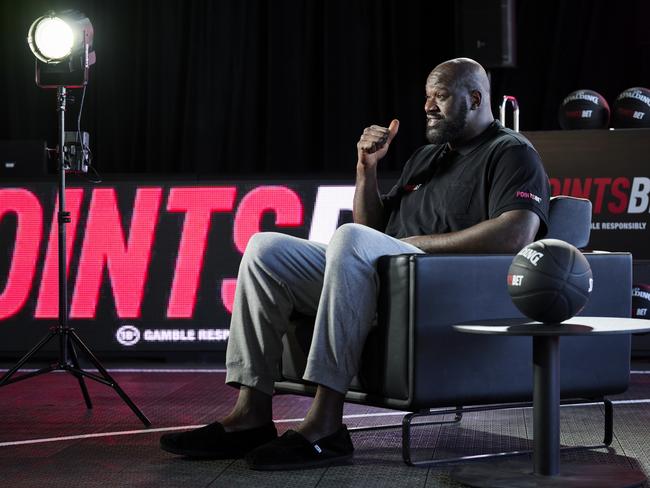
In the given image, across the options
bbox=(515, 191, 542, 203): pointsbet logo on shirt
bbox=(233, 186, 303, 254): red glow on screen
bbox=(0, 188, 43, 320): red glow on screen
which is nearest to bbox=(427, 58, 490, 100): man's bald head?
bbox=(515, 191, 542, 203): pointsbet logo on shirt

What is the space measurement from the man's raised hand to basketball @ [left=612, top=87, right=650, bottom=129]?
2.53 m

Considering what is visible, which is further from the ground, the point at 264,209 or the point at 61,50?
the point at 61,50

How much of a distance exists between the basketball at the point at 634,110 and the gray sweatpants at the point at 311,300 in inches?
112

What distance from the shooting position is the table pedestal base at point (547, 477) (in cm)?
228

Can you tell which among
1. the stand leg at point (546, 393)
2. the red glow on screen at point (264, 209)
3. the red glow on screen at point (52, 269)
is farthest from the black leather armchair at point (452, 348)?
the red glow on screen at point (52, 269)

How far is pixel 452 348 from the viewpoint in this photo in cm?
253

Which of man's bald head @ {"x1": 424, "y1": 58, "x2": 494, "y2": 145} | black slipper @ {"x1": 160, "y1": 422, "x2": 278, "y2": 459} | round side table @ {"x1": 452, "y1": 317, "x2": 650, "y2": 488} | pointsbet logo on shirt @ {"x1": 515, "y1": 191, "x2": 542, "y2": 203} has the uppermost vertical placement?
man's bald head @ {"x1": 424, "y1": 58, "x2": 494, "y2": 145}

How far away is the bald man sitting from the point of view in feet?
8.30

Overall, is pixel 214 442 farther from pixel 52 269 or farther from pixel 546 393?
pixel 52 269

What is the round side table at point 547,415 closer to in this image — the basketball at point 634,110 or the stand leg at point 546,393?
the stand leg at point 546,393

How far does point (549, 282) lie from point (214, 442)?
921 mm

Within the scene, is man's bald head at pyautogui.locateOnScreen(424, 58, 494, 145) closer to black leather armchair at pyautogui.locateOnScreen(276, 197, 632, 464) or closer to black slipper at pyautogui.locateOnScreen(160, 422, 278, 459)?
black leather armchair at pyautogui.locateOnScreen(276, 197, 632, 464)

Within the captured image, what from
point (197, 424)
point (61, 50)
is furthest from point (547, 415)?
point (61, 50)

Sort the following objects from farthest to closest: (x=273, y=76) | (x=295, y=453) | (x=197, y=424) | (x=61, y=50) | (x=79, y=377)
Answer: (x=273, y=76) → (x=61, y=50) → (x=79, y=377) → (x=197, y=424) → (x=295, y=453)
